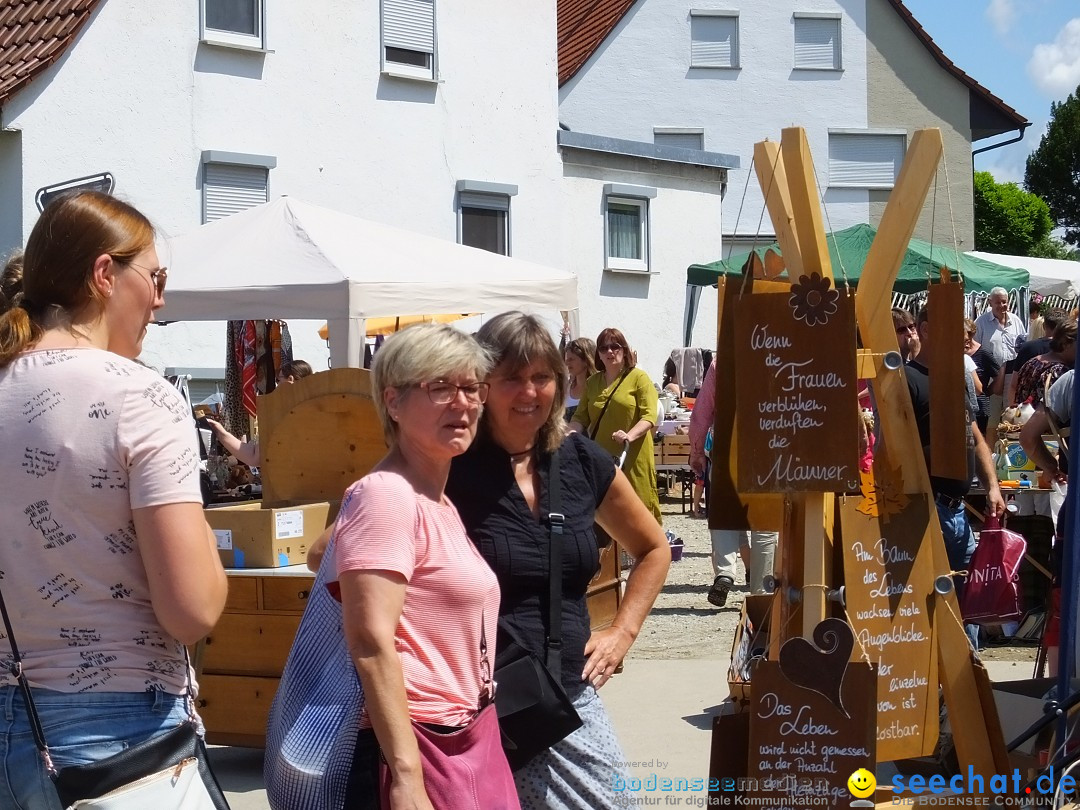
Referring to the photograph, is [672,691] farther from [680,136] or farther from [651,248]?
[680,136]

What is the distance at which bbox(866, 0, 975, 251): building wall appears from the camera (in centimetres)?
2925

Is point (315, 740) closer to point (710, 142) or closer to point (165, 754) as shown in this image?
point (165, 754)

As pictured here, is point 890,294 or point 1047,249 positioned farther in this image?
point 1047,249

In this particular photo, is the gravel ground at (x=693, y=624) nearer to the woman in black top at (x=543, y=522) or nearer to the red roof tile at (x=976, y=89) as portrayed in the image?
the woman in black top at (x=543, y=522)

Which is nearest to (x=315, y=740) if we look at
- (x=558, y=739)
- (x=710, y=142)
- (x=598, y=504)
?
(x=558, y=739)

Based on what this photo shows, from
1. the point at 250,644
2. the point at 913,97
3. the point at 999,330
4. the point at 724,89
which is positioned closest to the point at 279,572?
the point at 250,644

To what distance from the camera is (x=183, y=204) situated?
49.6 ft

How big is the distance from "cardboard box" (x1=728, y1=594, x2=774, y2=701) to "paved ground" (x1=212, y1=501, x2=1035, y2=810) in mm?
783

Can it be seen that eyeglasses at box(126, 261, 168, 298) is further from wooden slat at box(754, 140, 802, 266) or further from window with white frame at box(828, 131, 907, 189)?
window with white frame at box(828, 131, 907, 189)

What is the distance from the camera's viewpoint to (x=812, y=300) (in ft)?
12.4

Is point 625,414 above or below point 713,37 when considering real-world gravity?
below

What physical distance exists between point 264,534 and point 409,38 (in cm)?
1313

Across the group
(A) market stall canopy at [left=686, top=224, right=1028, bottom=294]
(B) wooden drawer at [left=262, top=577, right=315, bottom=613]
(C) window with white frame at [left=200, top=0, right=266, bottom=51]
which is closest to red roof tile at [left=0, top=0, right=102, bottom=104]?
(C) window with white frame at [left=200, top=0, right=266, bottom=51]

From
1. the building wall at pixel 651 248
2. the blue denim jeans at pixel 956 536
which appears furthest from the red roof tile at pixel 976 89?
the blue denim jeans at pixel 956 536
